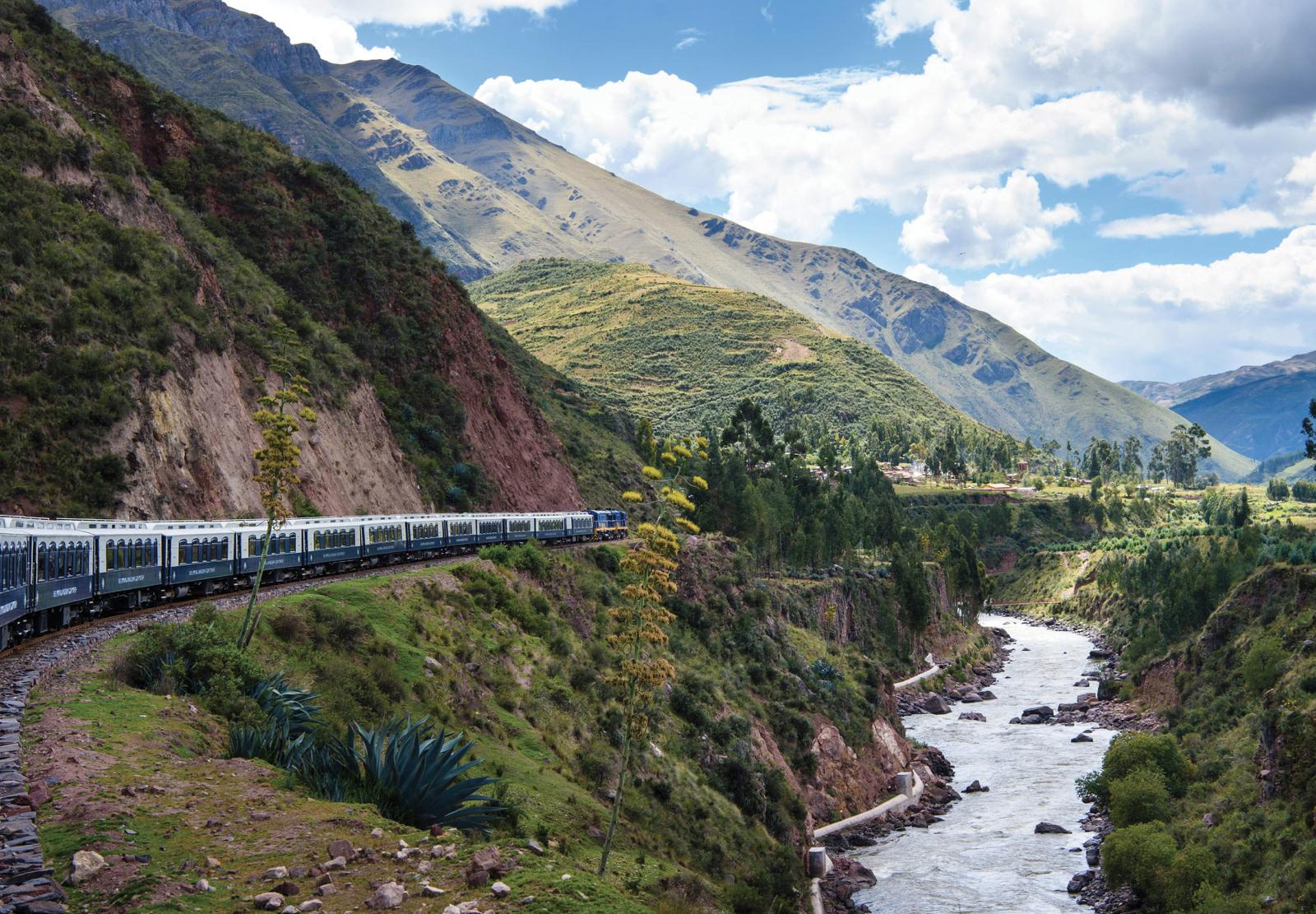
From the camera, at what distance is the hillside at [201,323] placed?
4225 centimetres

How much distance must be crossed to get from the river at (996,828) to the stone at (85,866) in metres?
36.3

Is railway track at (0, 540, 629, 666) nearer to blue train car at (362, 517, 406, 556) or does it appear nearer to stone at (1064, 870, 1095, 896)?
blue train car at (362, 517, 406, 556)

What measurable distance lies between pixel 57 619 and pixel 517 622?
16.9 m

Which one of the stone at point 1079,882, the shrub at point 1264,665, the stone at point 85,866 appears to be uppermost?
the stone at point 85,866

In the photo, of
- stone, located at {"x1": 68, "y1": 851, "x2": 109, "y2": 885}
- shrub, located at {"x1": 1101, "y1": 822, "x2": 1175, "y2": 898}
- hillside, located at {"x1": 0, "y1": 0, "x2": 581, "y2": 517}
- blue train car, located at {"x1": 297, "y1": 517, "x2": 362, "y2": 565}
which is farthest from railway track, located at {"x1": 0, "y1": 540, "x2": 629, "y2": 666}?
shrub, located at {"x1": 1101, "y1": 822, "x2": 1175, "y2": 898}

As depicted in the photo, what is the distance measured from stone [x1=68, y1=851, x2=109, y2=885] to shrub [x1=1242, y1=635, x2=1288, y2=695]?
60506mm

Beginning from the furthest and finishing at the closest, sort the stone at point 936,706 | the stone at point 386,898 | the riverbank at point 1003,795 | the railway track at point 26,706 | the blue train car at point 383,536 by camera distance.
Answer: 1. the stone at point 936,706
2. the blue train car at point 383,536
3. the riverbank at point 1003,795
4. the stone at point 386,898
5. the railway track at point 26,706

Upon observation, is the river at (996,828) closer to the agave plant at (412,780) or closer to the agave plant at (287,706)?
the agave plant at (287,706)

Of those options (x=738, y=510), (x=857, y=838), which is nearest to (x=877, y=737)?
(x=857, y=838)

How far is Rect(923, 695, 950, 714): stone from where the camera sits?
85.8 meters

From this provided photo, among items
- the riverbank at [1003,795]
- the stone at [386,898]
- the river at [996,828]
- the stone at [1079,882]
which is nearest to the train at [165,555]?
the stone at [386,898]

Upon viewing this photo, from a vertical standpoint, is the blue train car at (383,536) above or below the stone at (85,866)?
above

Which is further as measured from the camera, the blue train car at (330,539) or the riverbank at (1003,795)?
the riverbank at (1003,795)

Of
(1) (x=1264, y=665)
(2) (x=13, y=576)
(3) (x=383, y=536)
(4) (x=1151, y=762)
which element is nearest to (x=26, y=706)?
(2) (x=13, y=576)
